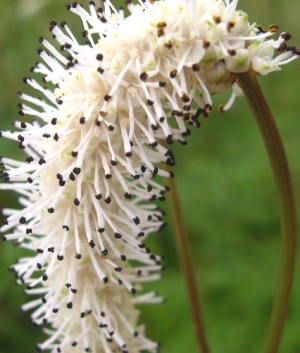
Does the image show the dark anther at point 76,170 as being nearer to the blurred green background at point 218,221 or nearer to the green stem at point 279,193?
the green stem at point 279,193

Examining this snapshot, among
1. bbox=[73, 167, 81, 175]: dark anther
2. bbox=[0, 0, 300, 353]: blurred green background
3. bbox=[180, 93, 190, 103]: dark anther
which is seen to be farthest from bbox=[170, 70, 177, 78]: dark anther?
bbox=[0, 0, 300, 353]: blurred green background

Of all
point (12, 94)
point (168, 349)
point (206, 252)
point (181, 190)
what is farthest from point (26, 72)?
point (168, 349)

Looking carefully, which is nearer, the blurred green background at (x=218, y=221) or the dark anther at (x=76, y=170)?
the dark anther at (x=76, y=170)

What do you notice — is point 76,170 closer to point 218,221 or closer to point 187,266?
point 187,266

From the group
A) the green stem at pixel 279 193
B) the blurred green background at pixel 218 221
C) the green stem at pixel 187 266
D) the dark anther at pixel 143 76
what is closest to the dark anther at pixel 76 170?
the dark anther at pixel 143 76

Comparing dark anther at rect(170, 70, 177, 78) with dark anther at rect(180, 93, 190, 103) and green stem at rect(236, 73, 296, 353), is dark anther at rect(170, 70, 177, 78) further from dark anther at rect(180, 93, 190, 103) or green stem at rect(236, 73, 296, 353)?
green stem at rect(236, 73, 296, 353)

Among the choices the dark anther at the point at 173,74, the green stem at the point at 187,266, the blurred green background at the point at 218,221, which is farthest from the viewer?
the blurred green background at the point at 218,221
